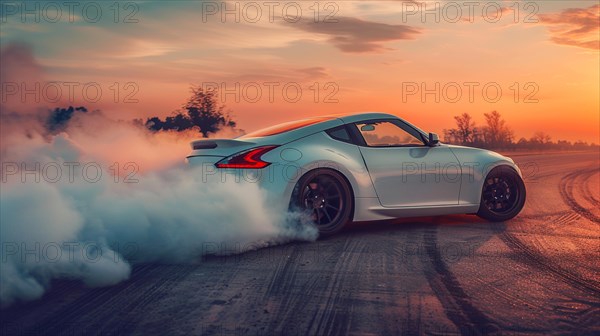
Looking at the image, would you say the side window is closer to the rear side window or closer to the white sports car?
the white sports car

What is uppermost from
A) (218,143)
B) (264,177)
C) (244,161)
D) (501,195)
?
(218,143)

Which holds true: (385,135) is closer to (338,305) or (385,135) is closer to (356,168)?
(356,168)

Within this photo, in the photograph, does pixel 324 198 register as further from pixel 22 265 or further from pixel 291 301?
pixel 22 265

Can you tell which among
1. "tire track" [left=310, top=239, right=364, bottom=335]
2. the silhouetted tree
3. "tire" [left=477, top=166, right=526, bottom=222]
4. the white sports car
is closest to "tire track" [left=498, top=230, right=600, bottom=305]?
"tire" [left=477, top=166, right=526, bottom=222]

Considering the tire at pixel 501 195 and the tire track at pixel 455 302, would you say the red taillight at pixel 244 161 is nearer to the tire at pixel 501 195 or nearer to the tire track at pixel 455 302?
the tire track at pixel 455 302

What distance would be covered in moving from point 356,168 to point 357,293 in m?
2.97

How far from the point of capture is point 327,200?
341 inches

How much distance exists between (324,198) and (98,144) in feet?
12.6

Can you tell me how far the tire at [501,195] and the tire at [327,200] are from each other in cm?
248

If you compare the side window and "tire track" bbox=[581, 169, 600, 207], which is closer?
the side window

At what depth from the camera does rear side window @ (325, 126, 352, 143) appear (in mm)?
8953

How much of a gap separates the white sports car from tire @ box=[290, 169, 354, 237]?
0.04 feet

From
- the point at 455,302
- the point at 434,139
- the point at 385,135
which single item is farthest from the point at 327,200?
the point at 455,302

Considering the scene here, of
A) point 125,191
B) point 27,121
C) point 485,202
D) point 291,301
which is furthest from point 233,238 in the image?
point 27,121
